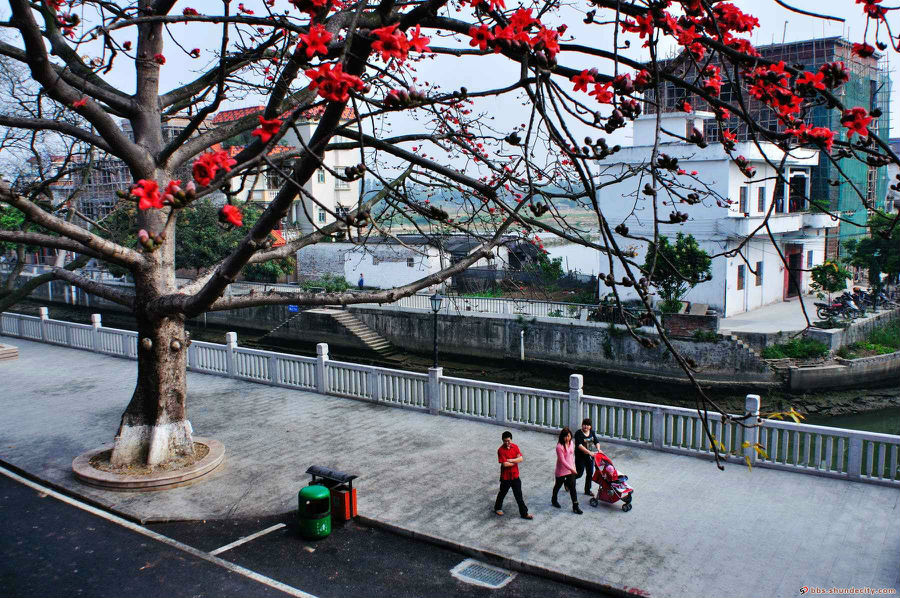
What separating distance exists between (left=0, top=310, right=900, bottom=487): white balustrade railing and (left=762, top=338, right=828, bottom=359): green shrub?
24.4ft

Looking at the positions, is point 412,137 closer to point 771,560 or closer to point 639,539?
point 639,539

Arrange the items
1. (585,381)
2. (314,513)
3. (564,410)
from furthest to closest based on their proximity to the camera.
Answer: (585,381), (564,410), (314,513)

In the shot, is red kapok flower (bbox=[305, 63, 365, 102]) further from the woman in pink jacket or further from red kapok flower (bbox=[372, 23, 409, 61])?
the woman in pink jacket

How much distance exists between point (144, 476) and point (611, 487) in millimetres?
6389

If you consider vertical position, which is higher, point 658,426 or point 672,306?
point 672,306

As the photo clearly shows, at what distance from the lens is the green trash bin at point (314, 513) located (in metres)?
8.27

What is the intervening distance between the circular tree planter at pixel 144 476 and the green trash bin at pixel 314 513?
261 cm

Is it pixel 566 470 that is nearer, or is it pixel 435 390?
pixel 566 470

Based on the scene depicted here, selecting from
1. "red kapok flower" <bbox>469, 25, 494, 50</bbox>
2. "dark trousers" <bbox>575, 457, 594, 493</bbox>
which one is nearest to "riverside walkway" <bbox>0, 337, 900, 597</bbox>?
"dark trousers" <bbox>575, 457, 594, 493</bbox>

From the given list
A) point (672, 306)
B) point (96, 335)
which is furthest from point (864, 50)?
point (672, 306)

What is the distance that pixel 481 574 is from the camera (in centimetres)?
751

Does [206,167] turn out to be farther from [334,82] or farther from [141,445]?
[141,445]

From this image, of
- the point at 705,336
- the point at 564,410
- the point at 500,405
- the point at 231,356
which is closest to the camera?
the point at 564,410

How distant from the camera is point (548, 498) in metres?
9.34
